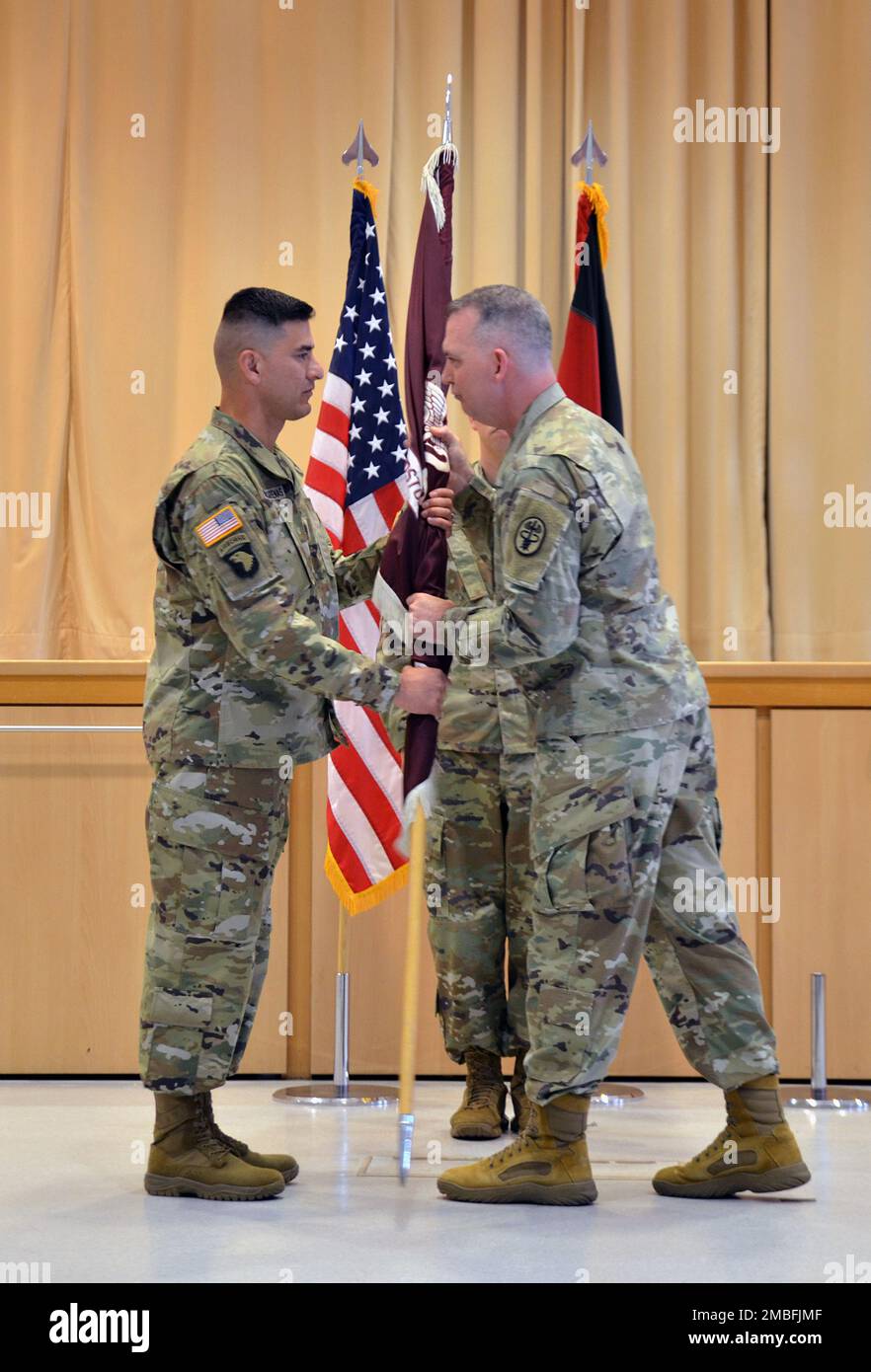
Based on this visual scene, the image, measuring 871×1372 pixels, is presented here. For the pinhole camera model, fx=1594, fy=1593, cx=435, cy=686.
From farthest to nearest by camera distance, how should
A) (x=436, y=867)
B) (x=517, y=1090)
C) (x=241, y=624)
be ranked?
1. (x=436, y=867)
2. (x=517, y=1090)
3. (x=241, y=624)

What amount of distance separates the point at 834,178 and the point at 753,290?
1.73 feet

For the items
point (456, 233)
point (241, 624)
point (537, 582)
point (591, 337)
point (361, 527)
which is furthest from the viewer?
point (456, 233)

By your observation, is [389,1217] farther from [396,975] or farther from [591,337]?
[591,337]

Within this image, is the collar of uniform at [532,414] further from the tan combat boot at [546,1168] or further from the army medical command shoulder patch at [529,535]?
the tan combat boot at [546,1168]

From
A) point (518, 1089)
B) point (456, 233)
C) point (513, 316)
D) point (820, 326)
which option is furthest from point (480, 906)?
point (820, 326)

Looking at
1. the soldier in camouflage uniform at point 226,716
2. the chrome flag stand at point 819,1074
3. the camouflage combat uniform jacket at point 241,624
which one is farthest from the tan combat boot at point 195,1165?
the chrome flag stand at point 819,1074

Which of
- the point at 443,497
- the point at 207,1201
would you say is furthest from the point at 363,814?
the point at 207,1201

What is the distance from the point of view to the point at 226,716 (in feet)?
9.99

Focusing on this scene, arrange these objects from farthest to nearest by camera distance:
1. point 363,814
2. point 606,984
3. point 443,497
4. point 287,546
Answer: point 363,814 → point 443,497 → point 287,546 → point 606,984

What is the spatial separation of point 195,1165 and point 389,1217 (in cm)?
41

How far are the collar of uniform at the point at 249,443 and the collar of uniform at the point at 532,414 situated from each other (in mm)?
452

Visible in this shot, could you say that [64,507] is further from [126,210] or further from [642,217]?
[642,217]

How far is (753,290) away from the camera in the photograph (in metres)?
5.81

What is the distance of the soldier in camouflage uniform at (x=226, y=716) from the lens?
2.96 meters
